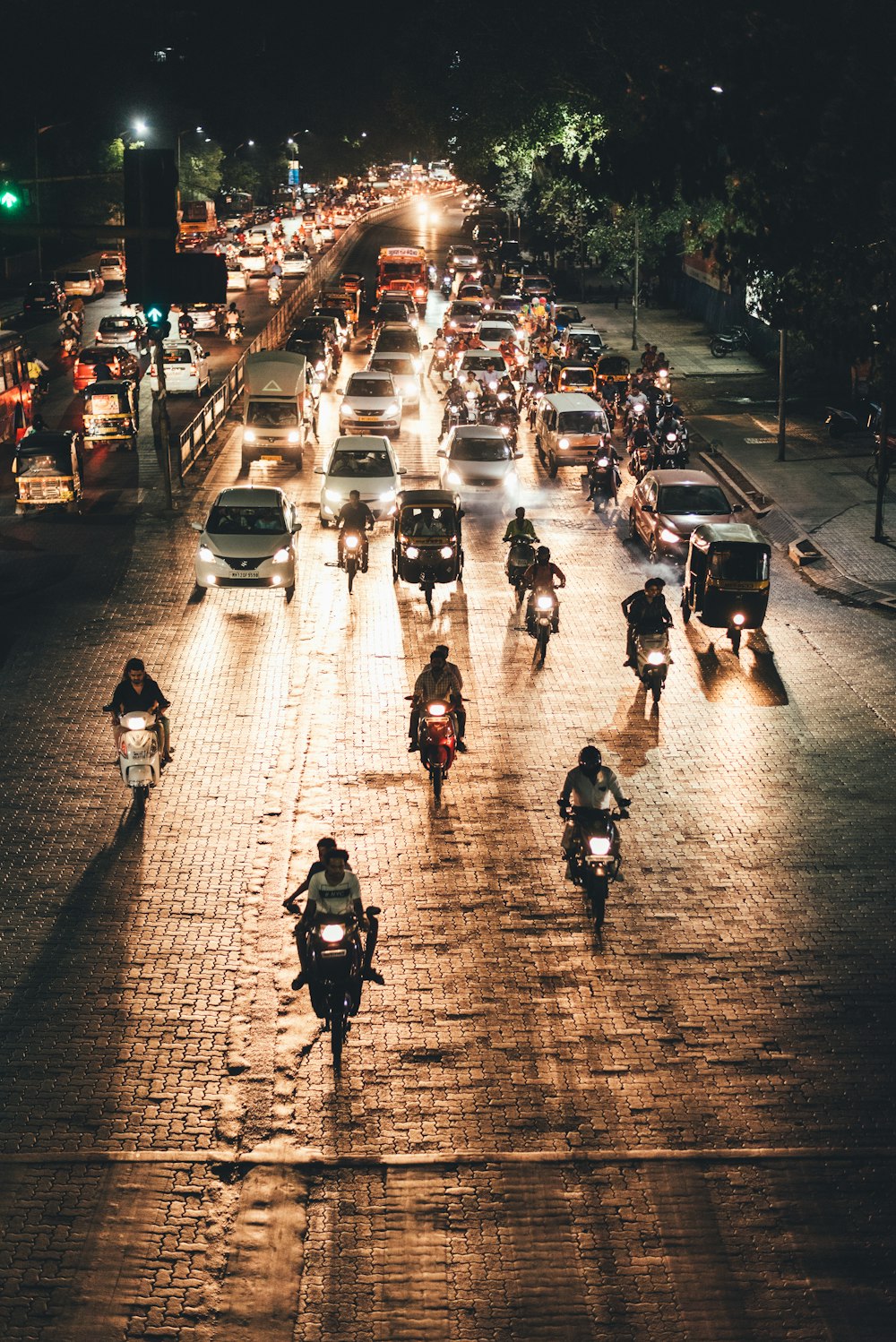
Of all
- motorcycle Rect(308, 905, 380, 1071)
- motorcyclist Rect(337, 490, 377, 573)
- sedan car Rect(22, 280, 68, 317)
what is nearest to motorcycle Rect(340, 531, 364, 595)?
motorcyclist Rect(337, 490, 377, 573)

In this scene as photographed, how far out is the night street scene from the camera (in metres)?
9.31

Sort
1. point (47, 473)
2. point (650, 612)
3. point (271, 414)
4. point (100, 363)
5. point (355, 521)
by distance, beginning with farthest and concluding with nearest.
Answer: point (100, 363), point (271, 414), point (47, 473), point (355, 521), point (650, 612)

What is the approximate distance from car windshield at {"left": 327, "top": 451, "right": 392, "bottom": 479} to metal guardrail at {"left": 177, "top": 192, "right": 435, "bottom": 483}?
13.7ft

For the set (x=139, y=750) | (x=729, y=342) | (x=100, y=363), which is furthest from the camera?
(x=729, y=342)

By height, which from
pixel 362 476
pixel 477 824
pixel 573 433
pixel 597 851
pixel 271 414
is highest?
pixel 271 414

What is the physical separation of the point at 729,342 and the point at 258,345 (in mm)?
15959

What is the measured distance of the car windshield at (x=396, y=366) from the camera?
46062mm

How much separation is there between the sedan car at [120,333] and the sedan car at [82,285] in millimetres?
19354

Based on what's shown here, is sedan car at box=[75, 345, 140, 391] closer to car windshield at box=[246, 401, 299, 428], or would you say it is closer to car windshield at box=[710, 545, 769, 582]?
car windshield at box=[246, 401, 299, 428]

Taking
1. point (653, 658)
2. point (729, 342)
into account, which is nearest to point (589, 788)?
point (653, 658)

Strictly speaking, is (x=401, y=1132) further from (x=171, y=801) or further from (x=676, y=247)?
Result: (x=676, y=247)

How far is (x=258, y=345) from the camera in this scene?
54.5 m

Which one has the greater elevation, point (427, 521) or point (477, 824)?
point (427, 521)

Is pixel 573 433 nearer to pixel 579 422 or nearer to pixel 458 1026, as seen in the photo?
pixel 579 422
